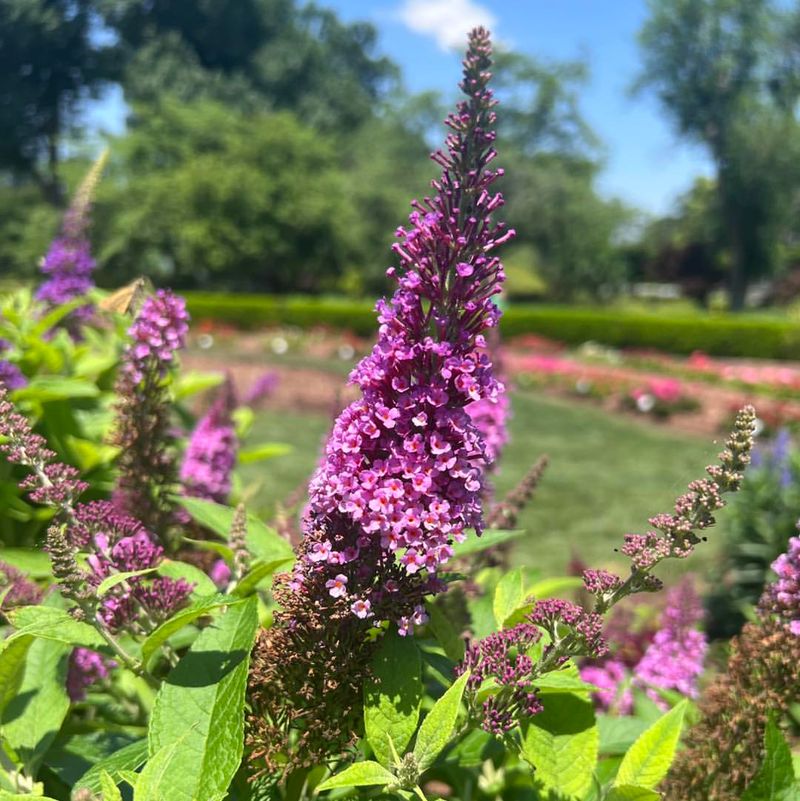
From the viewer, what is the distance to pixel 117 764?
4.08 ft

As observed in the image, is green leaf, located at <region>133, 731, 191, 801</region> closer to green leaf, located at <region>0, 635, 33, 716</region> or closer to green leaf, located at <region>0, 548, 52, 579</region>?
green leaf, located at <region>0, 635, 33, 716</region>

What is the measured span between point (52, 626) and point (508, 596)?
754 mm

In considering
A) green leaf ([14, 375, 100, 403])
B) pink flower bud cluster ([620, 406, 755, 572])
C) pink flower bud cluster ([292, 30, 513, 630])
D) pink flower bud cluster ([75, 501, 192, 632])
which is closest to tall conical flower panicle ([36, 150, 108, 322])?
green leaf ([14, 375, 100, 403])

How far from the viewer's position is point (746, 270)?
152ft

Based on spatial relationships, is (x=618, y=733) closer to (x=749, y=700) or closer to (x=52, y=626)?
(x=749, y=700)

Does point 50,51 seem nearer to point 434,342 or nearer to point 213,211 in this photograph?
point 213,211

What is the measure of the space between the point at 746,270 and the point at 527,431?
127ft

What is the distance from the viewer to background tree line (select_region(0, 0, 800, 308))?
35.7m

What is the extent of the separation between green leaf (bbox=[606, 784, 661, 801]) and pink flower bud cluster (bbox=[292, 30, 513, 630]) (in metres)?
0.44

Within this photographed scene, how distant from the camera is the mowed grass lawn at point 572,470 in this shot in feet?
24.4

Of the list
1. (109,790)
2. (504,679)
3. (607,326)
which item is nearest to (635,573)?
(504,679)

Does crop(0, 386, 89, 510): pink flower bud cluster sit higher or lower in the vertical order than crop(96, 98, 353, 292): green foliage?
lower

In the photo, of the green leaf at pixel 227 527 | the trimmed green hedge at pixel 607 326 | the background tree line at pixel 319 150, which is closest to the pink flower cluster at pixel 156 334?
the green leaf at pixel 227 527

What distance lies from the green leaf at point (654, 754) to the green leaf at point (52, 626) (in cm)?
90
